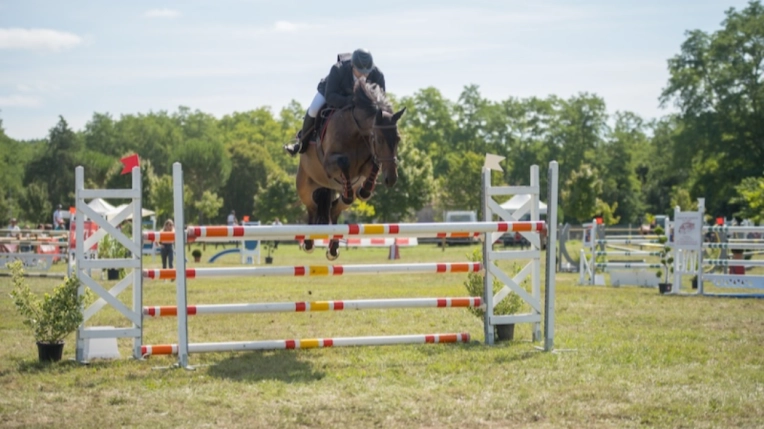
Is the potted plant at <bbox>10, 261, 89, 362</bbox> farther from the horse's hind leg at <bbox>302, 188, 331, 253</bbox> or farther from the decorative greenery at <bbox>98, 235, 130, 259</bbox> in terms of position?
the decorative greenery at <bbox>98, 235, 130, 259</bbox>

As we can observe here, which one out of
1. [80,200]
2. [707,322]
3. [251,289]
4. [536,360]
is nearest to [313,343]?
[536,360]

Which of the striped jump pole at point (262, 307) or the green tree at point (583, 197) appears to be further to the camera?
the green tree at point (583, 197)

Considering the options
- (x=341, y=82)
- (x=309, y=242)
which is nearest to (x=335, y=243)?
(x=309, y=242)

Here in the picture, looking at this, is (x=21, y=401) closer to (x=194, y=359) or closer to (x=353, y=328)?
(x=194, y=359)

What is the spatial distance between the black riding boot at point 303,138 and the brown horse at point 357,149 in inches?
3.7

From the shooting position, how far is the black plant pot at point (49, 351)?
762cm

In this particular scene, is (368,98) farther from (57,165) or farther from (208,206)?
(57,165)

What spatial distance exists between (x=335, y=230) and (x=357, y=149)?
146cm

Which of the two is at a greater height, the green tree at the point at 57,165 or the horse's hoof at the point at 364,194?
the green tree at the point at 57,165

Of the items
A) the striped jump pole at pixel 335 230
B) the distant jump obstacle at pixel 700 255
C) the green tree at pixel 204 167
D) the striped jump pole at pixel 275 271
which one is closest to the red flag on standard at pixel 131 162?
the striped jump pole at pixel 335 230

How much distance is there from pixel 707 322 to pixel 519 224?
174 inches

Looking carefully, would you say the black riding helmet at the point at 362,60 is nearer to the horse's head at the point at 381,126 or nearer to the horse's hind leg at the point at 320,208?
the horse's head at the point at 381,126

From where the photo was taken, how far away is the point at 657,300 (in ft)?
47.9

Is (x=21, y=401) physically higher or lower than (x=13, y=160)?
lower
